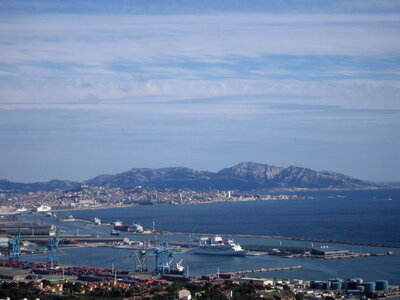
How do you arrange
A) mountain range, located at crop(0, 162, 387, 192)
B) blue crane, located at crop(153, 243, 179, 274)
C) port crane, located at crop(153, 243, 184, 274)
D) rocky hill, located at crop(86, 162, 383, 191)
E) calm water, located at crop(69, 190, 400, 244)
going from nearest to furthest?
port crane, located at crop(153, 243, 184, 274) < blue crane, located at crop(153, 243, 179, 274) < calm water, located at crop(69, 190, 400, 244) < mountain range, located at crop(0, 162, 387, 192) < rocky hill, located at crop(86, 162, 383, 191)

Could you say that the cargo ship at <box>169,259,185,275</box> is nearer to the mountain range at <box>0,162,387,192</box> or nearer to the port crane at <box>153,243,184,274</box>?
the port crane at <box>153,243,184,274</box>

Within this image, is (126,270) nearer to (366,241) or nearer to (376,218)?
(366,241)

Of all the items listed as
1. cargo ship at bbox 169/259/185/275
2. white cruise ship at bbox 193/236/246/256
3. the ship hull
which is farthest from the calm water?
cargo ship at bbox 169/259/185/275

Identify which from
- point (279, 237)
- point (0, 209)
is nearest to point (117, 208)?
point (0, 209)

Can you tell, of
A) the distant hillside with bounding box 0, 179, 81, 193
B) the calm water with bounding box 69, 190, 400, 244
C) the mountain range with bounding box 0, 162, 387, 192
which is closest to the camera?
the calm water with bounding box 69, 190, 400, 244

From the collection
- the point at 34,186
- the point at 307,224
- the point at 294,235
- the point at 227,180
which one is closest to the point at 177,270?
the point at 294,235
